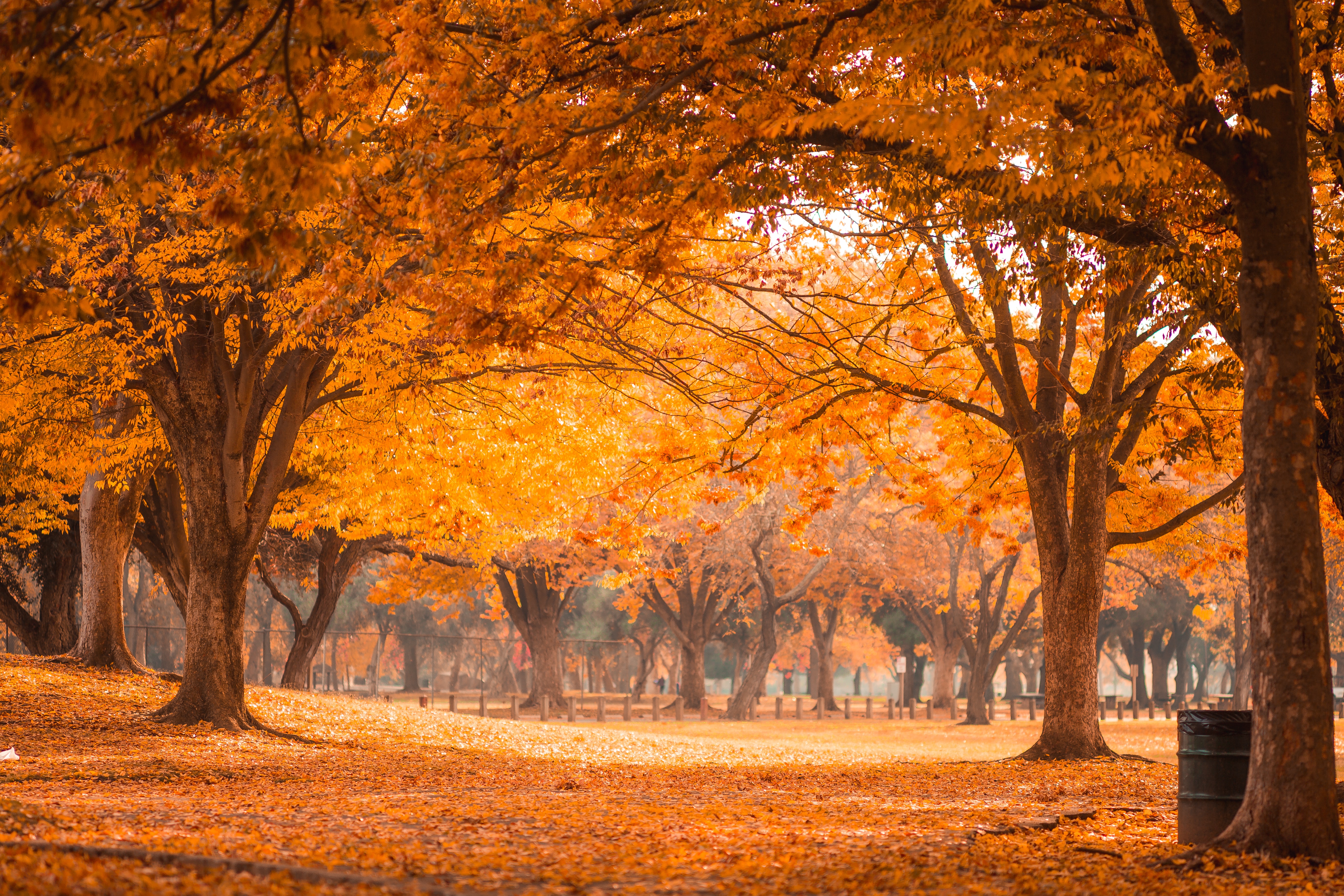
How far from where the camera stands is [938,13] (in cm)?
798

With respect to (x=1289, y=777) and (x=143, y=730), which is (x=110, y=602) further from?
(x=1289, y=777)

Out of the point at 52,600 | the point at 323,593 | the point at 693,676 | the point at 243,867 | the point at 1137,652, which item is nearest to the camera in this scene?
the point at 243,867

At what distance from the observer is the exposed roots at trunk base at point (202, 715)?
1471 cm

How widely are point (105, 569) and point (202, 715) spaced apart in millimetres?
5991

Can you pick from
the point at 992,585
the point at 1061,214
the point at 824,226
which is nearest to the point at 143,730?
the point at 824,226

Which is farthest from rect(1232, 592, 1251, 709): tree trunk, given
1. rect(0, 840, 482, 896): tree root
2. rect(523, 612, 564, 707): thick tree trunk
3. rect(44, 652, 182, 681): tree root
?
rect(0, 840, 482, 896): tree root

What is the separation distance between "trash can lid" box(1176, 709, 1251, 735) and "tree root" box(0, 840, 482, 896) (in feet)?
16.3

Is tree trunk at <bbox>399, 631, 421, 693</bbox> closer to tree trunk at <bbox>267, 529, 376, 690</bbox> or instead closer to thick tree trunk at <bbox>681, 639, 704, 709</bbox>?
thick tree trunk at <bbox>681, 639, 704, 709</bbox>

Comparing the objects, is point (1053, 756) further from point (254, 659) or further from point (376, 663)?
point (254, 659)

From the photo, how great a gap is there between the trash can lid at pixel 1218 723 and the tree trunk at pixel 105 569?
1707 cm

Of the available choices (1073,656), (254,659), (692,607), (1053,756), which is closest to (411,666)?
(254,659)

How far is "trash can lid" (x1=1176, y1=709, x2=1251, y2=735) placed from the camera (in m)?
7.47

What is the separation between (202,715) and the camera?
1482 cm

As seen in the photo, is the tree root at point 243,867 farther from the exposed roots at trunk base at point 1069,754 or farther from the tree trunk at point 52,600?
the tree trunk at point 52,600
